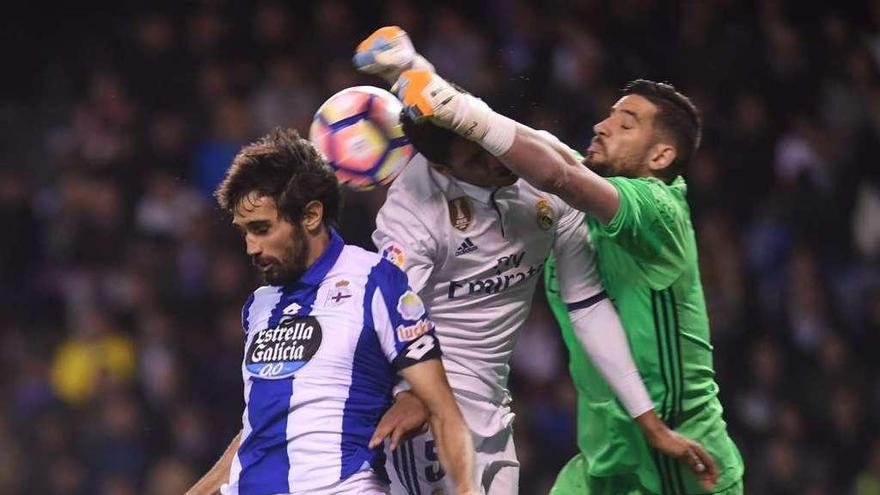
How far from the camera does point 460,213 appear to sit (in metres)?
3.92

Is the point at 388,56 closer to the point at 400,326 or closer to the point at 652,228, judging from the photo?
the point at 400,326

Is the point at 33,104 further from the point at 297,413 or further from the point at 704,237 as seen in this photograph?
the point at 297,413

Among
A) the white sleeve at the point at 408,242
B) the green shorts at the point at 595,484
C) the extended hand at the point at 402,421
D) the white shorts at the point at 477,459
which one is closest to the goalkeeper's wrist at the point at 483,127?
the white sleeve at the point at 408,242

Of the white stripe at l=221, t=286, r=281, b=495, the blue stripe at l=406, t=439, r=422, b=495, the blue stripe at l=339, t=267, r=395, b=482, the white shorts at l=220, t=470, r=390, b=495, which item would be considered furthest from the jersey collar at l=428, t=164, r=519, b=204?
the white shorts at l=220, t=470, r=390, b=495

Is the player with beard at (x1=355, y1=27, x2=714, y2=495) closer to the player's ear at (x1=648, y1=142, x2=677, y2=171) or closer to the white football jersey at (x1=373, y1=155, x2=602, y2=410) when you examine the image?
the white football jersey at (x1=373, y1=155, x2=602, y2=410)

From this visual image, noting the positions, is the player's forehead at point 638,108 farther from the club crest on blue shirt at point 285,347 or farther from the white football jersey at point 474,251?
the club crest on blue shirt at point 285,347

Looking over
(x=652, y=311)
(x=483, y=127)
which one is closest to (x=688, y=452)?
(x=652, y=311)

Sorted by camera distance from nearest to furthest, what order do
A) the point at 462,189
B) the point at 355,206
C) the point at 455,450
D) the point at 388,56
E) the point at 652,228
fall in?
1. the point at 455,450
2. the point at 388,56
3. the point at 462,189
4. the point at 652,228
5. the point at 355,206

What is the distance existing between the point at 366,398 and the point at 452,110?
713 millimetres

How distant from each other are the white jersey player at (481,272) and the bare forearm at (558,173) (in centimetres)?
19

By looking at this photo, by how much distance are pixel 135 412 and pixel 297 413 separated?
4716mm

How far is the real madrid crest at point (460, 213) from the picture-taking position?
3914 mm

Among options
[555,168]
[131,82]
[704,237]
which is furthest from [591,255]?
[131,82]

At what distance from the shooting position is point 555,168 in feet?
12.3
